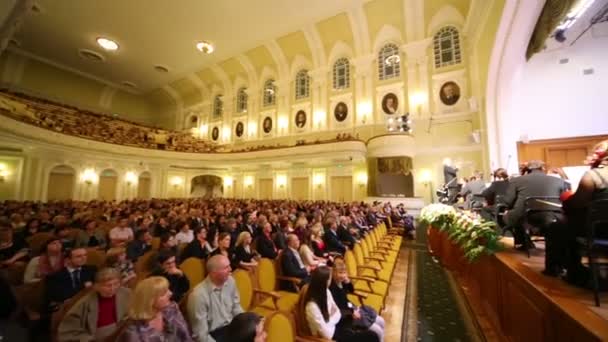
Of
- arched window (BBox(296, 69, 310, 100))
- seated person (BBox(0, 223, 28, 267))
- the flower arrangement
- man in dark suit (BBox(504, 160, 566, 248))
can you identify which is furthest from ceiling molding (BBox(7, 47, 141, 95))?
man in dark suit (BBox(504, 160, 566, 248))

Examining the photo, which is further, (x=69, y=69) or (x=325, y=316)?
(x=69, y=69)

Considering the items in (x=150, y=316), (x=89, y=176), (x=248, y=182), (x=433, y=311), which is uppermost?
(x=89, y=176)

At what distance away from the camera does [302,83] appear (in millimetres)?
17328

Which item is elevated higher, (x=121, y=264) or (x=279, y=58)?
(x=279, y=58)

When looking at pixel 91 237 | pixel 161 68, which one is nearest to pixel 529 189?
pixel 91 237

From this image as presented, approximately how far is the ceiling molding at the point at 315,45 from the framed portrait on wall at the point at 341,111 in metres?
3.10

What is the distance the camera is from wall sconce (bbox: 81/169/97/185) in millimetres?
12492

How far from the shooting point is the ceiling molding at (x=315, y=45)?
50.5 ft

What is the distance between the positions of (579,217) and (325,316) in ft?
6.67

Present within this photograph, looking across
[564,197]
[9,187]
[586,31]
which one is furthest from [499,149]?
[9,187]

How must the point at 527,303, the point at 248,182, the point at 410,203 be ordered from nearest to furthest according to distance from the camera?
the point at 527,303
the point at 410,203
the point at 248,182

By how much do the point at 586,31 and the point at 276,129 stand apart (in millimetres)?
15264

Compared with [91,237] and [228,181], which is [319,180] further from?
[91,237]

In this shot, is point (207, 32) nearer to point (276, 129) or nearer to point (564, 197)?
point (276, 129)
